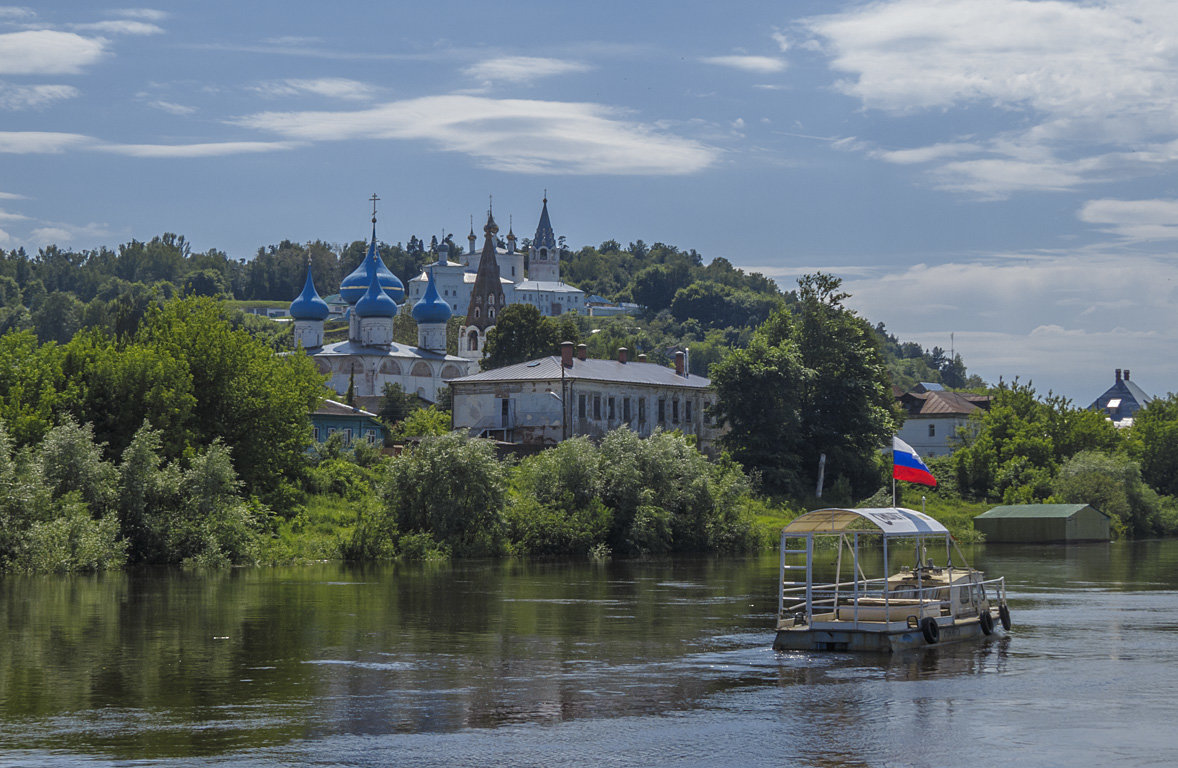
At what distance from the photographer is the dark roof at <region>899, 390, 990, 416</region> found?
5546 inches

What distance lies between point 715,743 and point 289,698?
814 cm

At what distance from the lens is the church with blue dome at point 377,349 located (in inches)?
6058

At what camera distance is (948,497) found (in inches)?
4075

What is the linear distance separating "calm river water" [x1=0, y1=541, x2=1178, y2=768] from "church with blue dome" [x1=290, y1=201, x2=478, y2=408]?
107 meters

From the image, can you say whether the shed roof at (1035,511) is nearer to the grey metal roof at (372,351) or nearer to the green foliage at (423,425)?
the green foliage at (423,425)

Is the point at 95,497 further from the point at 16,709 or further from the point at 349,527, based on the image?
the point at 16,709

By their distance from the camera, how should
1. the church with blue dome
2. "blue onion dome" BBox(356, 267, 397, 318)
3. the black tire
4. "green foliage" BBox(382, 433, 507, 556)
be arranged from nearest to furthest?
the black tire, "green foliage" BBox(382, 433, 507, 556), the church with blue dome, "blue onion dome" BBox(356, 267, 397, 318)

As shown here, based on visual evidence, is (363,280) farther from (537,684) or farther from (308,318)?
(537,684)

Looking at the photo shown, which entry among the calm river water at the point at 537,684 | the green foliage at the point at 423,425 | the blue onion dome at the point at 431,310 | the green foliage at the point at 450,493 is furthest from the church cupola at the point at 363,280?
the calm river water at the point at 537,684

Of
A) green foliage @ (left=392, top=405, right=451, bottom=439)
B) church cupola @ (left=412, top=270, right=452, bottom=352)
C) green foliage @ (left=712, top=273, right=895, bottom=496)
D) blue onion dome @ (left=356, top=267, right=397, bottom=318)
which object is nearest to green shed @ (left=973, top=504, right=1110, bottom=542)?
green foliage @ (left=712, top=273, right=895, bottom=496)

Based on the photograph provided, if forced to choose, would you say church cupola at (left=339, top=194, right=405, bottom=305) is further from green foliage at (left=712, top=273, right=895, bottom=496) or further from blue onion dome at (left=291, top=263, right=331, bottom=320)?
green foliage at (left=712, top=273, right=895, bottom=496)

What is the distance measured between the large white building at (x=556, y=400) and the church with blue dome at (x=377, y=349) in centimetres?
5407

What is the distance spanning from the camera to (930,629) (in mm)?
32031

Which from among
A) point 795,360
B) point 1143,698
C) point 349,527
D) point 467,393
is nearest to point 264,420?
point 349,527
